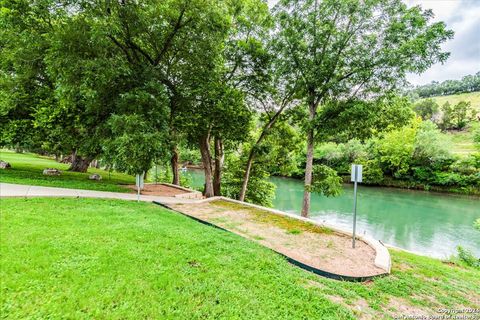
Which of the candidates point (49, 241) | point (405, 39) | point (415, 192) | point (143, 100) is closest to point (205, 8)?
point (143, 100)

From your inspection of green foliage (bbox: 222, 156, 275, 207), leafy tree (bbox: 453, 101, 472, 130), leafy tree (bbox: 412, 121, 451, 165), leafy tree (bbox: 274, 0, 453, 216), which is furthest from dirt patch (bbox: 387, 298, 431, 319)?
leafy tree (bbox: 453, 101, 472, 130)

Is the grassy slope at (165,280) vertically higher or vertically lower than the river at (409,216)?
higher

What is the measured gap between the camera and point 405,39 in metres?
7.93

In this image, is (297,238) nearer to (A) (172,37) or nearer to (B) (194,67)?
(B) (194,67)

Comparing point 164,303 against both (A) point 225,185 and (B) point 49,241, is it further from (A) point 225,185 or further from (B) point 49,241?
(A) point 225,185

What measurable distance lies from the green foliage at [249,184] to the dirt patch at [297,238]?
6.17 metres

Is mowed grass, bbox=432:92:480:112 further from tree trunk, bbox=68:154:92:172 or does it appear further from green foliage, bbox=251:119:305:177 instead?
tree trunk, bbox=68:154:92:172

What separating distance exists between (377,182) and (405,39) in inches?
1123

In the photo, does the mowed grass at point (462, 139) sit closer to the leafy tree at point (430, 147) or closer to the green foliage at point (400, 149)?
the leafy tree at point (430, 147)

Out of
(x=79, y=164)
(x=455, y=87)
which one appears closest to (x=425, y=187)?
(x=79, y=164)

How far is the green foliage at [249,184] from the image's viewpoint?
14865 millimetres

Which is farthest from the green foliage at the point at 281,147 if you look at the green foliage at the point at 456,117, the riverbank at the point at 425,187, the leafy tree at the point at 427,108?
the leafy tree at the point at 427,108

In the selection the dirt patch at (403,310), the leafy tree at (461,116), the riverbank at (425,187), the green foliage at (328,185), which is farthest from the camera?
the leafy tree at (461,116)

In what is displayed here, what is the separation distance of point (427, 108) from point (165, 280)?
206 feet
